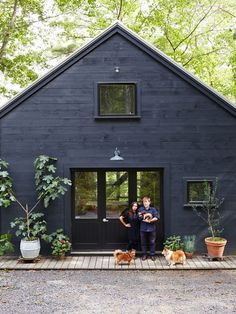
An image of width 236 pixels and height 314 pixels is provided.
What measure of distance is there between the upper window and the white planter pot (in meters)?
4.07

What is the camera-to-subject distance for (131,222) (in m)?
12.1

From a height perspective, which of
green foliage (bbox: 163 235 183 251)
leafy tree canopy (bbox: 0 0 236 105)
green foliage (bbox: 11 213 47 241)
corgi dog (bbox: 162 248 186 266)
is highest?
leafy tree canopy (bbox: 0 0 236 105)

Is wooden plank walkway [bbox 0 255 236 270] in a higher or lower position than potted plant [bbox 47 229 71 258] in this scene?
lower

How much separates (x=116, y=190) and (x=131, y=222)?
108cm

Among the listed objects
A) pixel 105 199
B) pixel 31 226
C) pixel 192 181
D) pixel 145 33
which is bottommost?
pixel 31 226

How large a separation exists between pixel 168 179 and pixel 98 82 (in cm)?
342

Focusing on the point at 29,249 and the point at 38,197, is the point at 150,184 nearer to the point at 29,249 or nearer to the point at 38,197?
the point at 38,197

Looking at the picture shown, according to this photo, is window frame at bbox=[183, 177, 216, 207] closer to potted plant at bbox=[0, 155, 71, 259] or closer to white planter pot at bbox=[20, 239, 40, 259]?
Result: potted plant at bbox=[0, 155, 71, 259]

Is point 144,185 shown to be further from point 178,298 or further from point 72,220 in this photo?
point 178,298

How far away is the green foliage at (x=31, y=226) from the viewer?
11.7 metres

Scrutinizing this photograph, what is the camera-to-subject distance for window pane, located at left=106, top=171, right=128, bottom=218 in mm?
12641

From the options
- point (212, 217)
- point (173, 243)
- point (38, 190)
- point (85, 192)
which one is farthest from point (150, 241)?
point (38, 190)

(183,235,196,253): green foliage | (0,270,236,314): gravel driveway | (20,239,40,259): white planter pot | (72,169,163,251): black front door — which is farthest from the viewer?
(72,169,163,251): black front door

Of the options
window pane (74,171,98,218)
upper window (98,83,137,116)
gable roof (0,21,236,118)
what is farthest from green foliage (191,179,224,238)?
upper window (98,83,137,116)
